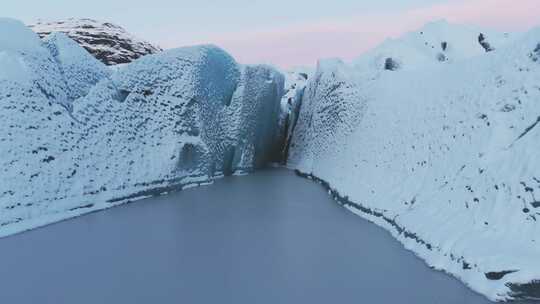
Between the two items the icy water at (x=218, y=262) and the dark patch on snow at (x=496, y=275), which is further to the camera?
the icy water at (x=218, y=262)

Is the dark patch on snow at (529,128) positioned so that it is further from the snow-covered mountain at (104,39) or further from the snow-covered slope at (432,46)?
the snow-covered mountain at (104,39)

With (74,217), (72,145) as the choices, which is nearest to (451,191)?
(74,217)

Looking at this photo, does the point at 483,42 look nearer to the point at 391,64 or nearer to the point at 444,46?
the point at 444,46

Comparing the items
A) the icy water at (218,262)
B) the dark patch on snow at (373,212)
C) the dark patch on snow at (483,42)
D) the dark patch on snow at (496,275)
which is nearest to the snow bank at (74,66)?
the icy water at (218,262)

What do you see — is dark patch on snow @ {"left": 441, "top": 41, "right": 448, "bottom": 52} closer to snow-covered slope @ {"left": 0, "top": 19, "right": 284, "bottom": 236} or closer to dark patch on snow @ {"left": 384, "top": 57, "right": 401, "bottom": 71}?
dark patch on snow @ {"left": 384, "top": 57, "right": 401, "bottom": 71}

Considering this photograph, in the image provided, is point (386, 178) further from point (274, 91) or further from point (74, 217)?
point (274, 91)

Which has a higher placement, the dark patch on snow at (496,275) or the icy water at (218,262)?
the dark patch on snow at (496,275)

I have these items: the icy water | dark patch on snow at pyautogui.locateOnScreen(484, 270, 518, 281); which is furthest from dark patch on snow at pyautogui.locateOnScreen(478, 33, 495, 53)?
dark patch on snow at pyautogui.locateOnScreen(484, 270, 518, 281)
